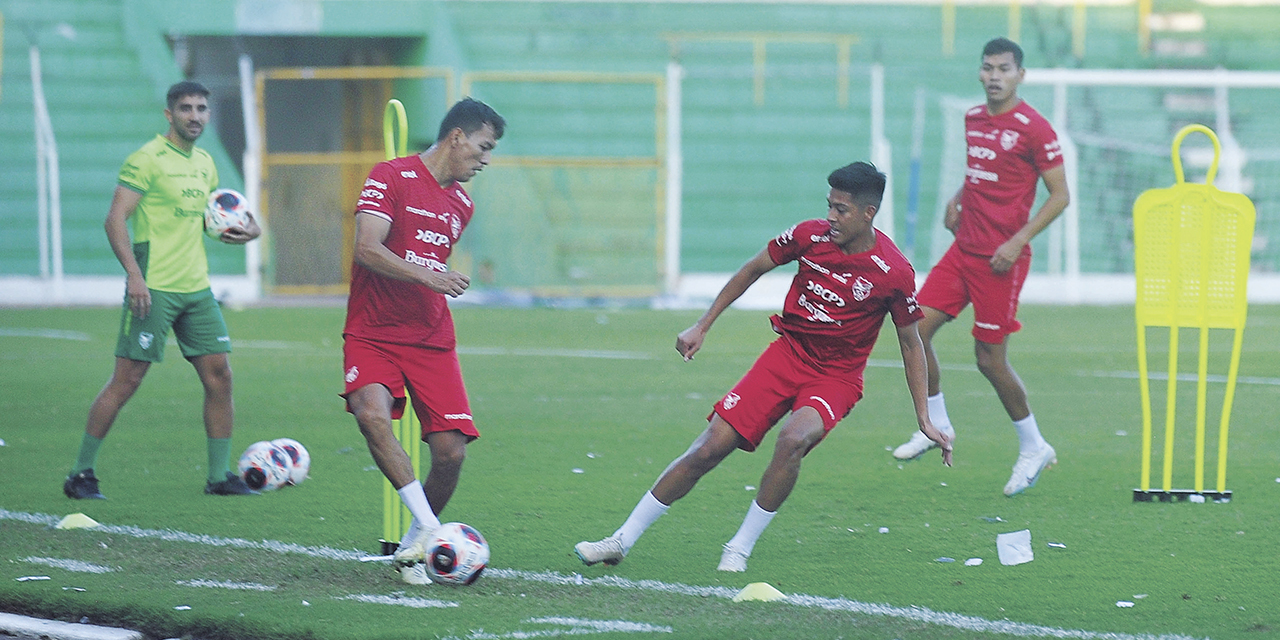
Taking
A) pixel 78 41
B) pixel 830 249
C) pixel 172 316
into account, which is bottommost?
pixel 172 316

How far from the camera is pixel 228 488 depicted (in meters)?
7.24

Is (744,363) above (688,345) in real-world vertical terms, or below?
below

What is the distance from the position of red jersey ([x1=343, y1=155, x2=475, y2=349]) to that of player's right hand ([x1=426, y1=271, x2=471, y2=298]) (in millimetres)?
167

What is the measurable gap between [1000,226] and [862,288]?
2293 mm

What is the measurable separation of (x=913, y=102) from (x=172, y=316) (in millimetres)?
18625

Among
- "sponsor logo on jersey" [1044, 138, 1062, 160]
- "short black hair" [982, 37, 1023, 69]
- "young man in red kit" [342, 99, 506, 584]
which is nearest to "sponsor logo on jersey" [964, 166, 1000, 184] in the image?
"sponsor logo on jersey" [1044, 138, 1062, 160]

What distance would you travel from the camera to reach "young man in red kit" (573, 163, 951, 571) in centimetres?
554

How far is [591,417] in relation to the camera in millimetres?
9852

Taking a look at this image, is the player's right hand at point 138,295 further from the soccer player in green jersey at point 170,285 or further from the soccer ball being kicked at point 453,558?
the soccer ball being kicked at point 453,558

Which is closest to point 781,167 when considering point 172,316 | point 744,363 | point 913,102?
point 913,102

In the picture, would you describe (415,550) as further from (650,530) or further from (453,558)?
(650,530)

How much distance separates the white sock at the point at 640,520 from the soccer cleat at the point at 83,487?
2.88 meters

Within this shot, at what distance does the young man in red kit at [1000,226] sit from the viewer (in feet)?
24.4

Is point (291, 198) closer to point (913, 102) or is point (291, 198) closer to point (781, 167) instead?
point (781, 167)
